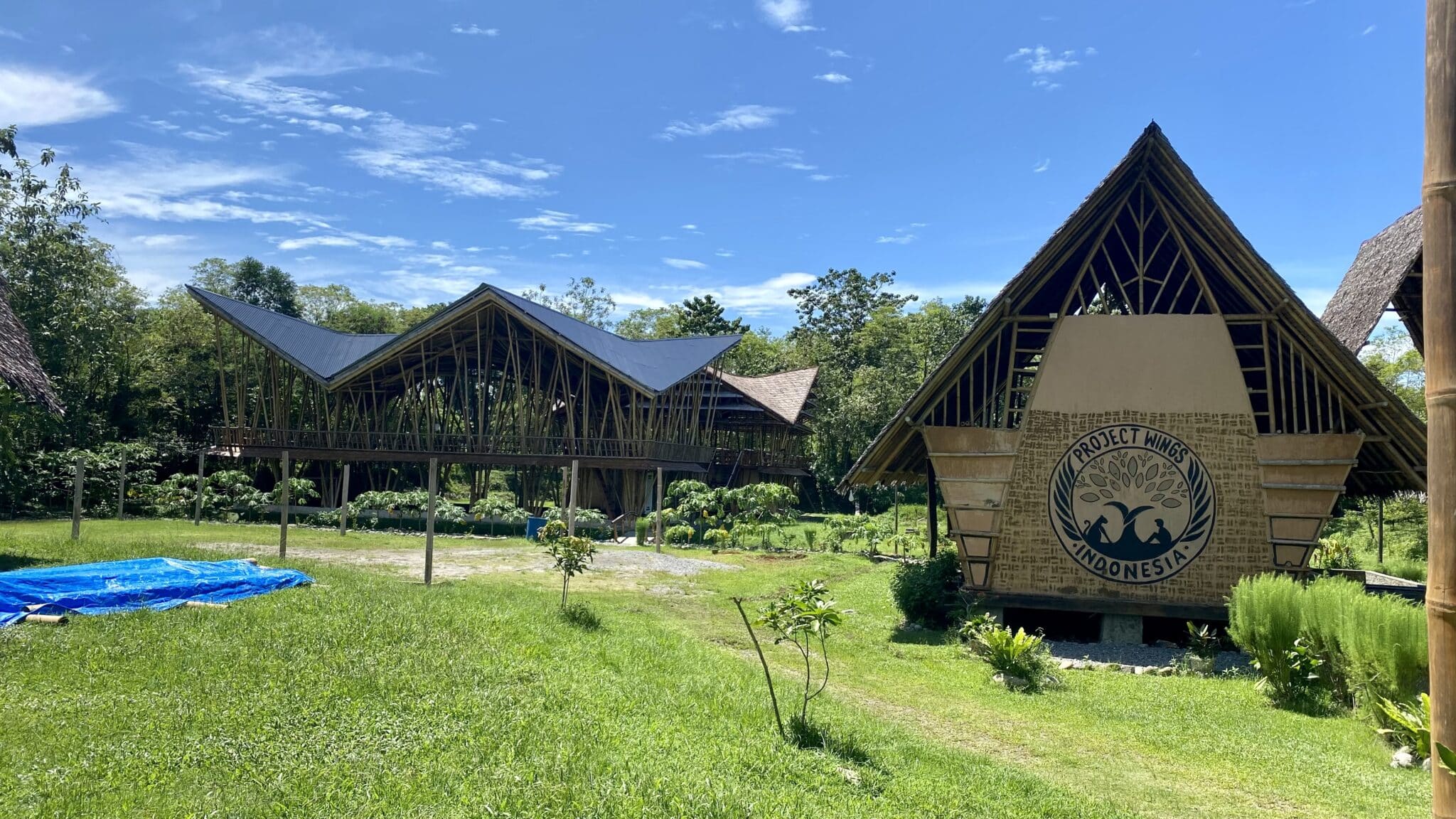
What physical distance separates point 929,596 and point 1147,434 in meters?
→ 3.72

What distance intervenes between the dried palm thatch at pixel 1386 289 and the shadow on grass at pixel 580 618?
36.3 feet

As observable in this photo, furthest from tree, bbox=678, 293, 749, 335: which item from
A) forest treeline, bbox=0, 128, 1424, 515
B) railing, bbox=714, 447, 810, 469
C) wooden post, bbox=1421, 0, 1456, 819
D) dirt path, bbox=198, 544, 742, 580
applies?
wooden post, bbox=1421, 0, 1456, 819

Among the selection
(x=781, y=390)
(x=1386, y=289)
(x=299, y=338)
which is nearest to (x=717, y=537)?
Result: (x=1386, y=289)

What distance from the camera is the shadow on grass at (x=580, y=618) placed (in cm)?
1012

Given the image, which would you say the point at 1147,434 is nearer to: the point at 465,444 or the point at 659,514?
the point at 659,514

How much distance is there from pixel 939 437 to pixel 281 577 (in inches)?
338

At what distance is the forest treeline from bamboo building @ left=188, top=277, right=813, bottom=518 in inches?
131

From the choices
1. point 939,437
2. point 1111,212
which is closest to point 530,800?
point 939,437

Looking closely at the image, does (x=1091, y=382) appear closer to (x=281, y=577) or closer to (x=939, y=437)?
(x=939, y=437)

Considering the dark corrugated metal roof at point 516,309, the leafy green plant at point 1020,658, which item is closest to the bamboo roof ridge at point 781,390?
the dark corrugated metal roof at point 516,309

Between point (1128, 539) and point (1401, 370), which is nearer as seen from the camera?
point (1128, 539)

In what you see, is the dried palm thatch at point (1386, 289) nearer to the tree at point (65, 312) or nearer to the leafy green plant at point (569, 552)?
the leafy green plant at point (569, 552)

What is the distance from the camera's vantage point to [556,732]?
613cm

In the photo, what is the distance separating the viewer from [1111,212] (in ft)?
41.9
